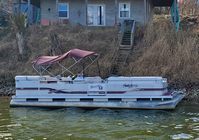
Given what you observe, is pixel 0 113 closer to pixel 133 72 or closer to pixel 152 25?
pixel 133 72

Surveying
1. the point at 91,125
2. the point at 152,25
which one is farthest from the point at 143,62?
the point at 91,125

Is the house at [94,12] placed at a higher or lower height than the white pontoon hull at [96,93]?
higher

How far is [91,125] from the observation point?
70.1 ft

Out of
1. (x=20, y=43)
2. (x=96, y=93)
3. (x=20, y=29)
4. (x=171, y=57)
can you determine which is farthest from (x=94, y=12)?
(x=96, y=93)

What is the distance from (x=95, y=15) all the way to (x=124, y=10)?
288 cm

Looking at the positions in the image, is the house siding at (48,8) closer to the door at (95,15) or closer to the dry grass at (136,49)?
the dry grass at (136,49)

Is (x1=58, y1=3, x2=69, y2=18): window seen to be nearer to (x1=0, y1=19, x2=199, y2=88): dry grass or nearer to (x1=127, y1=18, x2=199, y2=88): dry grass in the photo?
(x1=0, y1=19, x2=199, y2=88): dry grass

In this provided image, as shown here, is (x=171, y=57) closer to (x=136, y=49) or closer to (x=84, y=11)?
(x=136, y=49)

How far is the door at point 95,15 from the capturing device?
44531 mm

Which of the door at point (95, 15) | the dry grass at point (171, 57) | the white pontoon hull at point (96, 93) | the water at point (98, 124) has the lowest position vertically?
the water at point (98, 124)

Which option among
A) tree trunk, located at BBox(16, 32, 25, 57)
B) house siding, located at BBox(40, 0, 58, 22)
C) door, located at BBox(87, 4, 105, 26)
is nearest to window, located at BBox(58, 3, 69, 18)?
house siding, located at BBox(40, 0, 58, 22)

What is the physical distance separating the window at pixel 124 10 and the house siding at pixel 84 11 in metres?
0.33

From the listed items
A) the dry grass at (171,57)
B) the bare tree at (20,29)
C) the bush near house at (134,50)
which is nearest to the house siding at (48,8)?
the bush near house at (134,50)

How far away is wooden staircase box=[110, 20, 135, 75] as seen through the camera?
1363 inches
